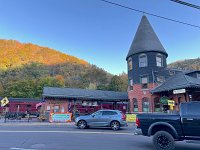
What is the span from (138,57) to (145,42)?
9.02 ft

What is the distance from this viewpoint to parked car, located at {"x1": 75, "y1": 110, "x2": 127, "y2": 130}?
18.4 m

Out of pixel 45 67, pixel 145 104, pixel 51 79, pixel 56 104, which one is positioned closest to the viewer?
pixel 56 104

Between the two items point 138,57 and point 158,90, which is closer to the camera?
point 158,90

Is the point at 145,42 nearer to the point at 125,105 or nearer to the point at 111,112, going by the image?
the point at 125,105

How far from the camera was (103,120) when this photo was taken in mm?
18578

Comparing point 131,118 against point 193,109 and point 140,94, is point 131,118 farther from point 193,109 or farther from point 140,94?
point 193,109

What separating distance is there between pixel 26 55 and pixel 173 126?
106673mm

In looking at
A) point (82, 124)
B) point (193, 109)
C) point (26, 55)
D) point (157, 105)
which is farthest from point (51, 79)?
point (193, 109)

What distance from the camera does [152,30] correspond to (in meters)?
37.0

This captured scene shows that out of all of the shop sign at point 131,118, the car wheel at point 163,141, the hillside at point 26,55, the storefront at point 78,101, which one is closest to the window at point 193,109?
the car wheel at point 163,141

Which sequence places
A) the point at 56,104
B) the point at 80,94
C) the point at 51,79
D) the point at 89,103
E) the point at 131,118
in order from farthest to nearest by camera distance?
the point at 51,79 < the point at 89,103 < the point at 80,94 < the point at 56,104 < the point at 131,118

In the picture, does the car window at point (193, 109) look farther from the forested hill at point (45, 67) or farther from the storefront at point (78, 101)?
the forested hill at point (45, 67)

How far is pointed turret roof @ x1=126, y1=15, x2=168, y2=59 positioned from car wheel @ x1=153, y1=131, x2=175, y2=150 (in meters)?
25.3

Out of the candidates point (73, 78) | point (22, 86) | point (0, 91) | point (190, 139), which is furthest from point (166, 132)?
point (73, 78)
